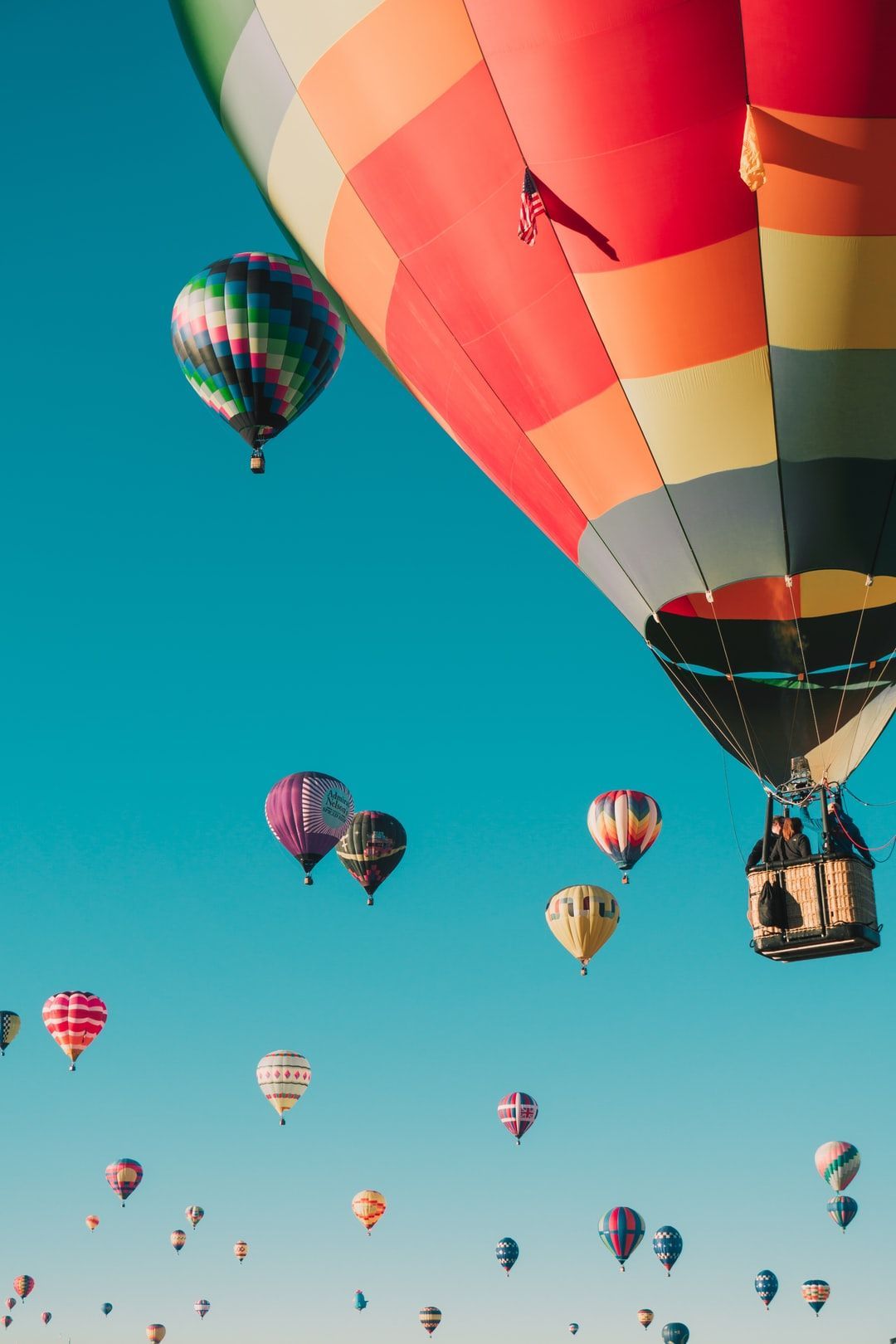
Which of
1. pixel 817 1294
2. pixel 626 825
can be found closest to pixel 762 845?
pixel 626 825

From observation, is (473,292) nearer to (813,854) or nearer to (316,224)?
(316,224)

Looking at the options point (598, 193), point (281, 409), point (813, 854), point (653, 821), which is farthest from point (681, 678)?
point (653, 821)

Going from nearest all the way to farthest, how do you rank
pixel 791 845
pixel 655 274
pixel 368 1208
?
pixel 655 274, pixel 791 845, pixel 368 1208

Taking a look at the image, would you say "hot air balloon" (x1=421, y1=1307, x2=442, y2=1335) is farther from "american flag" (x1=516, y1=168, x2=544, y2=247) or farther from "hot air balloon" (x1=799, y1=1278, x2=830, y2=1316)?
"american flag" (x1=516, y1=168, x2=544, y2=247)

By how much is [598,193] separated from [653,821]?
15.9m

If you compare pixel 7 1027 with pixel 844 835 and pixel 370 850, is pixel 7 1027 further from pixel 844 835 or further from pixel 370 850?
pixel 844 835

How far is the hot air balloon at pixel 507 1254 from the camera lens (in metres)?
41.1

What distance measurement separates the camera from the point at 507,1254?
41188 millimetres

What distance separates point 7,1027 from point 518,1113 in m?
10.4

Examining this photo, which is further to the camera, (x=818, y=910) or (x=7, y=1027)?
(x=7, y=1027)

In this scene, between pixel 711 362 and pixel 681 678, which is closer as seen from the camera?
pixel 711 362

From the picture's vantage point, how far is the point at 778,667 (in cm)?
1105

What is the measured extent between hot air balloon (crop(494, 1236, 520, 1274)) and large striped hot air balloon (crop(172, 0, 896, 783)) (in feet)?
108

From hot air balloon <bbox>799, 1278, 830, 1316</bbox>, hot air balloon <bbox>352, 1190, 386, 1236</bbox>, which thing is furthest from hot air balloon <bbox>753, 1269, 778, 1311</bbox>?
hot air balloon <bbox>352, 1190, 386, 1236</bbox>
